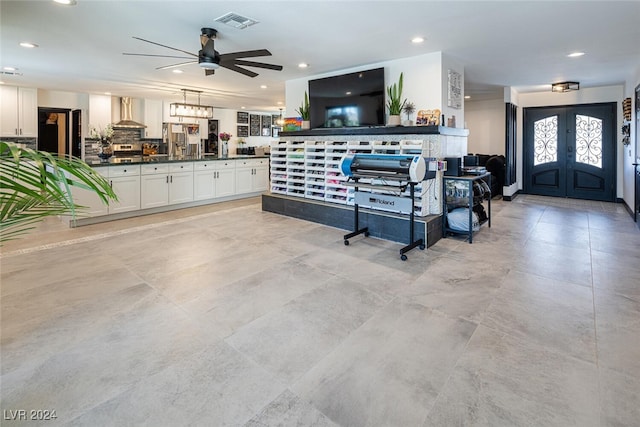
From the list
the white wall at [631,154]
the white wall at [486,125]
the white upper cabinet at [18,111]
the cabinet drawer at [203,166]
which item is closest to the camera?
the white wall at [631,154]

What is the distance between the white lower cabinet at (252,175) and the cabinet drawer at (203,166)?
0.69m

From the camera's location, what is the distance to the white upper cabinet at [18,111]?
706 cm

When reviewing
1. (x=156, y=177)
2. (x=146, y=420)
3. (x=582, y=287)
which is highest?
(x=156, y=177)

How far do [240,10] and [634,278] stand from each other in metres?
4.41

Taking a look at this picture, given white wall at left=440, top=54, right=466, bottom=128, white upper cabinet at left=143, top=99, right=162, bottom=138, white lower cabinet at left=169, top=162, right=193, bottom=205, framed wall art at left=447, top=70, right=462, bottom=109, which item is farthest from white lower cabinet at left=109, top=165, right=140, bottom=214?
framed wall art at left=447, top=70, right=462, bottom=109

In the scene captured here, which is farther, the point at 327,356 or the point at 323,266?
the point at 323,266

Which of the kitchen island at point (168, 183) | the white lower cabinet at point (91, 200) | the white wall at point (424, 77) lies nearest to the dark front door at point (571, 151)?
the white wall at point (424, 77)

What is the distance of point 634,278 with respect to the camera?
324 cm

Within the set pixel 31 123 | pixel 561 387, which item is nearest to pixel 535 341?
pixel 561 387

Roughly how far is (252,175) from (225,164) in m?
0.80

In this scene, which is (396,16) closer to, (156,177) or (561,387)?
(561,387)

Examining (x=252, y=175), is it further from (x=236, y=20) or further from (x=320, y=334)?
(x=320, y=334)

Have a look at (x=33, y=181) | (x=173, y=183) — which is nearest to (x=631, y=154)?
(x=33, y=181)

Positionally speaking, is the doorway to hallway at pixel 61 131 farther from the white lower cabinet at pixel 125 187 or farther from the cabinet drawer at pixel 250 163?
the cabinet drawer at pixel 250 163
